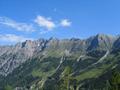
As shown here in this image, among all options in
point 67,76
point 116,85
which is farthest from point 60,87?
point 116,85

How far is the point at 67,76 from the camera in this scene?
326ft

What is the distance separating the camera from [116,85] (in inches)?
3027

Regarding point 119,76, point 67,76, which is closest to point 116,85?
point 119,76

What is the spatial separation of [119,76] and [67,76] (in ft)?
86.0

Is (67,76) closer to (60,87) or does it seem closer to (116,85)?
(60,87)

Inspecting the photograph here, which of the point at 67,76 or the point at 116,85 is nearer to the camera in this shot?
the point at 116,85

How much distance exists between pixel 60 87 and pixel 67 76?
4629mm

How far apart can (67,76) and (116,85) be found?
2553cm

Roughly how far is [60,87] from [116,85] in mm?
28027

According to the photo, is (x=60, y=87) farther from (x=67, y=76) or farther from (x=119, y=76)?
(x=119, y=76)

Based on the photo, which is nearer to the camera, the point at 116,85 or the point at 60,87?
the point at 116,85

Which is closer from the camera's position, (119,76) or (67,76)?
(119,76)

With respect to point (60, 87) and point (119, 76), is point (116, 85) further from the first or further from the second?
point (60, 87)
